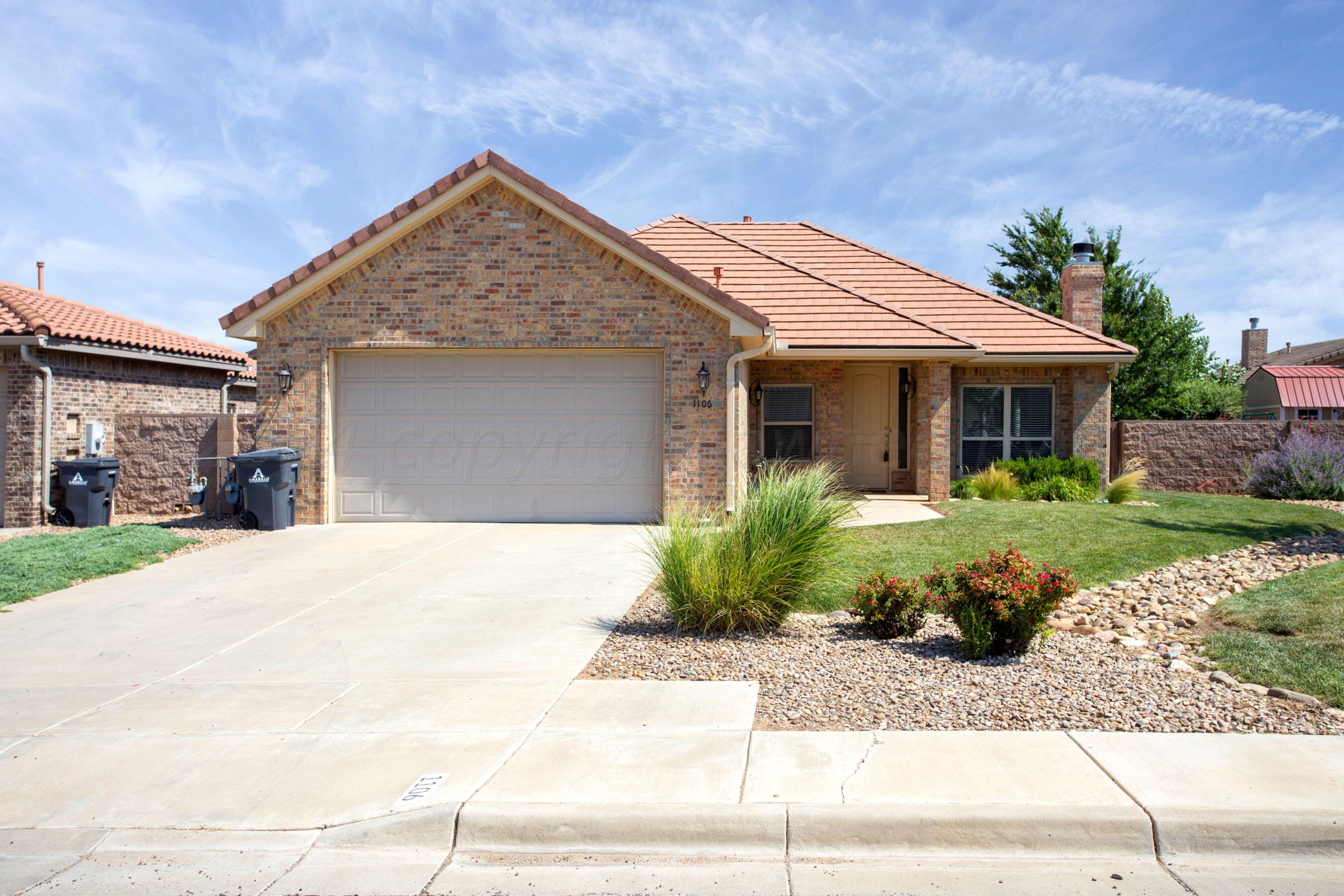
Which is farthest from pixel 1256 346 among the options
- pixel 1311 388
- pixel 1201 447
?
pixel 1201 447

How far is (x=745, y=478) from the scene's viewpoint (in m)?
14.1

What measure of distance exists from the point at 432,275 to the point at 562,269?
189 cm

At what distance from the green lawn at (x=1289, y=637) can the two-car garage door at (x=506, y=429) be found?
788cm

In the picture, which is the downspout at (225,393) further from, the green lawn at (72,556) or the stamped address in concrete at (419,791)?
the stamped address in concrete at (419,791)

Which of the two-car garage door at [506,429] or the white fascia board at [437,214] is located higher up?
the white fascia board at [437,214]

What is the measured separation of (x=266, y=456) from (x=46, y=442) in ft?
14.8

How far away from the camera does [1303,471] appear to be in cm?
1822

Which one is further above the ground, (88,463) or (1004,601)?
(88,463)

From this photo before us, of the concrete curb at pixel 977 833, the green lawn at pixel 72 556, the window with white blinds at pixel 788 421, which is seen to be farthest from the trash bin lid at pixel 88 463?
the concrete curb at pixel 977 833

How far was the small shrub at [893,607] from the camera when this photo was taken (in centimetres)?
718

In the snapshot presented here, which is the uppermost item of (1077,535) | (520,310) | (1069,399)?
(520,310)

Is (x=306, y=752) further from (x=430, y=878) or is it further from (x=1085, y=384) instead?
(x=1085, y=384)

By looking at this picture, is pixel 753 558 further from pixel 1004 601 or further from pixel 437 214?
pixel 437 214

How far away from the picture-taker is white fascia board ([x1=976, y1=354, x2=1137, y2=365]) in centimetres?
1723
